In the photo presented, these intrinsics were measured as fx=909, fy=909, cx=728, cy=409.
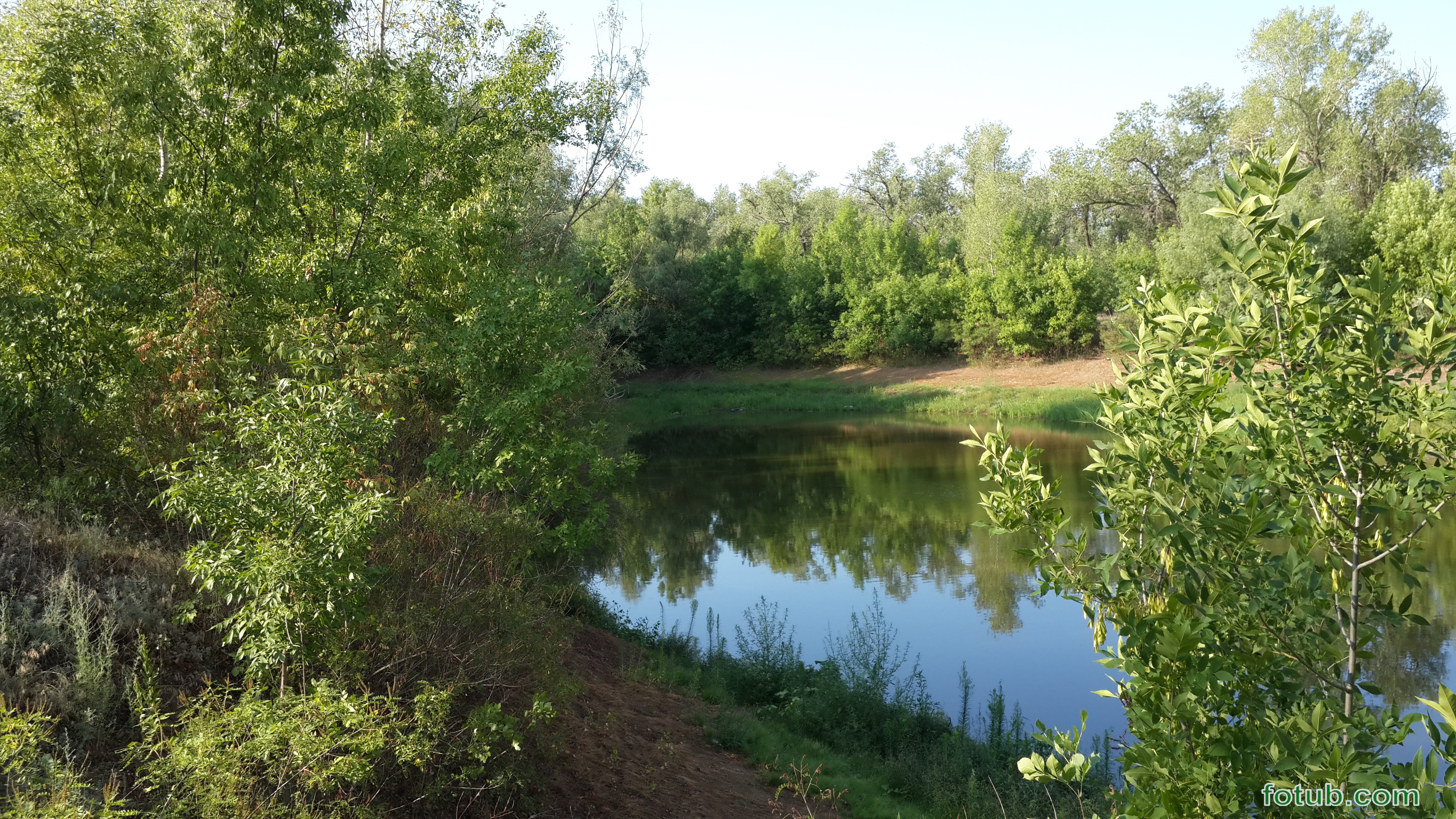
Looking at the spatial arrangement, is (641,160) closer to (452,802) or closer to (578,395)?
(578,395)

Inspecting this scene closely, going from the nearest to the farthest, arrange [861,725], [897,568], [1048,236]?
[861,725] < [897,568] < [1048,236]

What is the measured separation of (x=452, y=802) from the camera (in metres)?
5.37

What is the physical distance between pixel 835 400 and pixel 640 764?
37.1 m

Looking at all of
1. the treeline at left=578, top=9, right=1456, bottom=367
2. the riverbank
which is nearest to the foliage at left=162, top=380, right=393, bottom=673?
the treeline at left=578, top=9, right=1456, bottom=367

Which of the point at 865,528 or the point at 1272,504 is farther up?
the point at 1272,504

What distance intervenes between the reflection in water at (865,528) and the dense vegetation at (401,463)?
319cm

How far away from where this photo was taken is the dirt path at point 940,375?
4147 cm

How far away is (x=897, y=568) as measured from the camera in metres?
16.3

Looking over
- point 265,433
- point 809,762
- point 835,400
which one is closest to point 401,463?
point 265,433

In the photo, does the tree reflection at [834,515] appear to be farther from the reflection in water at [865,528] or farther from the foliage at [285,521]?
the foliage at [285,521]

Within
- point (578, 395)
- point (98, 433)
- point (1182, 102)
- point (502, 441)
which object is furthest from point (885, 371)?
point (98, 433)

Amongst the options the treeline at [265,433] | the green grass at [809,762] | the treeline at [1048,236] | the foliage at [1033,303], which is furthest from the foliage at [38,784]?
the foliage at [1033,303]

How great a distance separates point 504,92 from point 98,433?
9.03 meters

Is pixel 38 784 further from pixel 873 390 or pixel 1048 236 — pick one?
pixel 1048 236
